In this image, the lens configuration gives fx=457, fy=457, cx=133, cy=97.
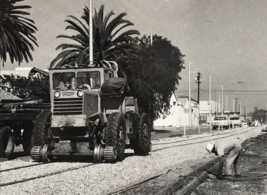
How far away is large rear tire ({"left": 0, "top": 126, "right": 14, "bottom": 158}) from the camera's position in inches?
633

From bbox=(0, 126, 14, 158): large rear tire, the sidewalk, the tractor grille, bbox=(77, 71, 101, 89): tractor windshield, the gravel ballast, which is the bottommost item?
the sidewalk

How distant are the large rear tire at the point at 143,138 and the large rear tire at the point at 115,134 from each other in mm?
2087

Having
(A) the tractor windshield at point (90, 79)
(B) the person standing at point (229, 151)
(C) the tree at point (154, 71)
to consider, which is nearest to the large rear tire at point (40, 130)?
(A) the tractor windshield at point (90, 79)

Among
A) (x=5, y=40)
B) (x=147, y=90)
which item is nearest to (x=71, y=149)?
(x=5, y=40)

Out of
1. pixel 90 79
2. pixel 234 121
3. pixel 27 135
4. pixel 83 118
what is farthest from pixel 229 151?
pixel 234 121

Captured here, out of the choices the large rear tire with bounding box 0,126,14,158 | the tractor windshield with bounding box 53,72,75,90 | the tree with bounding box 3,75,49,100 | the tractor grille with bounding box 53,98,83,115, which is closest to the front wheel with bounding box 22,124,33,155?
the large rear tire with bounding box 0,126,14,158

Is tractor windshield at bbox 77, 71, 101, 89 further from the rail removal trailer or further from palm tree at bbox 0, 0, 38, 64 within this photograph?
palm tree at bbox 0, 0, 38, 64

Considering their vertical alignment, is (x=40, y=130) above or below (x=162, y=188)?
above

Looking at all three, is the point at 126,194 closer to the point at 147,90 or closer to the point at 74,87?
the point at 74,87

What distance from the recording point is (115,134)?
1441cm

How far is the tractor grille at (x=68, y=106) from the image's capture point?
14.1 m

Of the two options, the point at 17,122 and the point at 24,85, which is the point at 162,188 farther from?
the point at 24,85

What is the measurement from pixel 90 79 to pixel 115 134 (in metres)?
2.15

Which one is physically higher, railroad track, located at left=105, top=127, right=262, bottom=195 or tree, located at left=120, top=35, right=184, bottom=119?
tree, located at left=120, top=35, right=184, bottom=119
